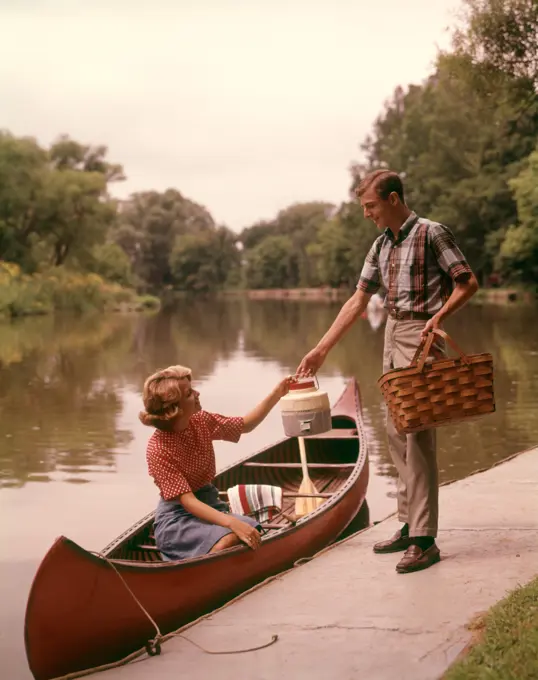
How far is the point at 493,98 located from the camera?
3088 centimetres

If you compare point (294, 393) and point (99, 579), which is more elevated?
point (294, 393)

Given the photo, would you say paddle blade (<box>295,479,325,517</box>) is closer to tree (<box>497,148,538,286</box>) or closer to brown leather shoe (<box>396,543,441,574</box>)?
brown leather shoe (<box>396,543,441,574</box>)

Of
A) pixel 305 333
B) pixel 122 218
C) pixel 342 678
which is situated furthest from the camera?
pixel 122 218

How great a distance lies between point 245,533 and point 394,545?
83cm

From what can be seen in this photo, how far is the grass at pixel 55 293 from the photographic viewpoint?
35.9m

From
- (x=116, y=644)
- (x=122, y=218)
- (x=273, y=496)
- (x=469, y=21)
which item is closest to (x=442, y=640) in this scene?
(x=116, y=644)

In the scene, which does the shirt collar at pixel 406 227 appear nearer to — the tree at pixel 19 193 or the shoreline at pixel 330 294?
the tree at pixel 19 193

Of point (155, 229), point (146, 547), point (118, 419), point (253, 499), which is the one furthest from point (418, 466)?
point (155, 229)

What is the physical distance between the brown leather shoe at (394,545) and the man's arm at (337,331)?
0.93 meters

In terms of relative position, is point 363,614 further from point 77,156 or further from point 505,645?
point 77,156

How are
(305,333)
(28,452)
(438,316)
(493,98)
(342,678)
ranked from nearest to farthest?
1. (342,678)
2. (438,316)
3. (28,452)
4. (305,333)
5. (493,98)

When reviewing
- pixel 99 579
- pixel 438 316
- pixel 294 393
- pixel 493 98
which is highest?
pixel 493 98

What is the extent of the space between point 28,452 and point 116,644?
593 centimetres

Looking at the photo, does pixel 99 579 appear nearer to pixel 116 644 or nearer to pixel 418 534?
pixel 116 644
